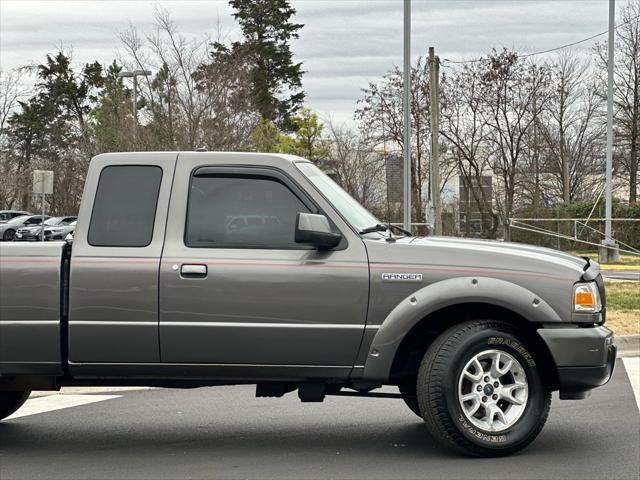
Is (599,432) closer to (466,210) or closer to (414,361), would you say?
(414,361)

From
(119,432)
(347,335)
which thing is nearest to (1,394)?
(119,432)

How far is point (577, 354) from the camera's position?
255 inches

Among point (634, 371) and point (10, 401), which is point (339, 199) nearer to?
point (10, 401)

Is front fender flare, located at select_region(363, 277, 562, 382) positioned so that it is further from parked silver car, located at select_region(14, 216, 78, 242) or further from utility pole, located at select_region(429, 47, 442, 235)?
parked silver car, located at select_region(14, 216, 78, 242)

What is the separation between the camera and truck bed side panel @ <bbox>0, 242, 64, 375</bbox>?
653 centimetres

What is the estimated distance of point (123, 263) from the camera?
21.5ft

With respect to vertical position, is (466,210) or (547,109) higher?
(547,109)

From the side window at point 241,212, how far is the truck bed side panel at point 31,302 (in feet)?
2.88

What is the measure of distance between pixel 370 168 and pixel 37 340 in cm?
4669

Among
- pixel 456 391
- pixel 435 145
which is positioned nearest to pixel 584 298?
pixel 456 391

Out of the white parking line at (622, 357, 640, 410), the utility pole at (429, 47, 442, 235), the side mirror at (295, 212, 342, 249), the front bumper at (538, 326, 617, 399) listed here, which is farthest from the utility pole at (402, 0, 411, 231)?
the side mirror at (295, 212, 342, 249)

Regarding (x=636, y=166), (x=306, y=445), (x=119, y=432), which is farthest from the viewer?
(x=636, y=166)

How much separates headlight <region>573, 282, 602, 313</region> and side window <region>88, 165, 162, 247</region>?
105 inches

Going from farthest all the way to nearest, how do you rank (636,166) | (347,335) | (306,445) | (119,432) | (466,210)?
(636,166)
(466,210)
(119,432)
(306,445)
(347,335)
